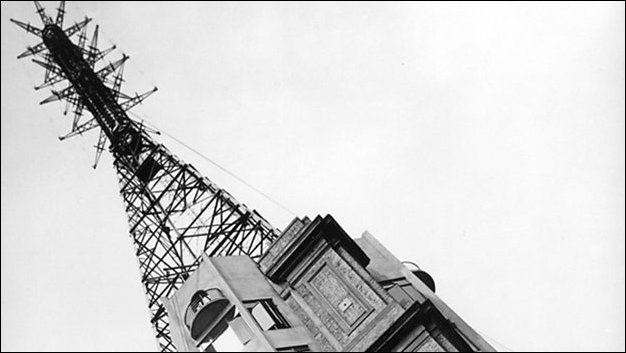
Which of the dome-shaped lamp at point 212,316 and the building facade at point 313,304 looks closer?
the building facade at point 313,304

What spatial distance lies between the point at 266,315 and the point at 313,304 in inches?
51.8

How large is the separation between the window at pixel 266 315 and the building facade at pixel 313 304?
0.03 metres

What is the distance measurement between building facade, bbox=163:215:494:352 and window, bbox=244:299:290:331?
0.03m

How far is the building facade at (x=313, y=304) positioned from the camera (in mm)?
14680

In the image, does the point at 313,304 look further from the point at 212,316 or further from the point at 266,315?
the point at 212,316

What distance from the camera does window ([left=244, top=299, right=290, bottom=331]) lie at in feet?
53.4

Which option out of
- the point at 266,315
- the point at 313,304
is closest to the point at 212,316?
the point at 266,315

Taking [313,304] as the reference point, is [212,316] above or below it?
above

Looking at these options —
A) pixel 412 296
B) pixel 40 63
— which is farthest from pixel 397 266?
pixel 40 63

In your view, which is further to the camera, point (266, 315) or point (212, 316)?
point (212, 316)

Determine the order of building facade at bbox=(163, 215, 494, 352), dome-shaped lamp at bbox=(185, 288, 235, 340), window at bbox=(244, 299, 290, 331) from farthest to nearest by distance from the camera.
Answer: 1. dome-shaped lamp at bbox=(185, 288, 235, 340)
2. window at bbox=(244, 299, 290, 331)
3. building facade at bbox=(163, 215, 494, 352)

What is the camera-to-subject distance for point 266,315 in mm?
16422

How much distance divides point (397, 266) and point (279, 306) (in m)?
4.11

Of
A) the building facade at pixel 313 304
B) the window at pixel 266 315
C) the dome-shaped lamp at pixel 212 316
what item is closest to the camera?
the building facade at pixel 313 304
